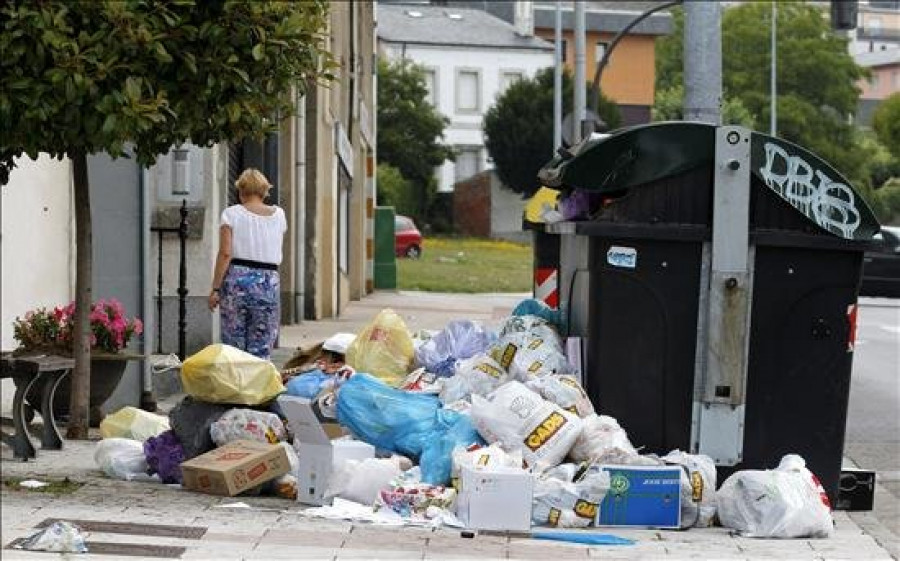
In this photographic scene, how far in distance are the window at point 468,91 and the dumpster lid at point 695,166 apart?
74658mm

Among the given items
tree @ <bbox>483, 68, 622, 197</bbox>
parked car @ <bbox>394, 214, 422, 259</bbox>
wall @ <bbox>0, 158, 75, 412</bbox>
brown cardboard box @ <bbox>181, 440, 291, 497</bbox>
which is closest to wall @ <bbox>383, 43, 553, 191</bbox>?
tree @ <bbox>483, 68, 622, 197</bbox>

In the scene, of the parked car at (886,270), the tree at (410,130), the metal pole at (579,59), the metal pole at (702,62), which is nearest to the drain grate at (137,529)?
the metal pole at (702,62)

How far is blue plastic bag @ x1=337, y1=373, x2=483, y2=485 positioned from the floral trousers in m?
1.89

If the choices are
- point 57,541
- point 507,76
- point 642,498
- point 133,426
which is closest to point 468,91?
point 507,76

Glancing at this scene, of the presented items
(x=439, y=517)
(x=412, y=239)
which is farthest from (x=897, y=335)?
(x=412, y=239)

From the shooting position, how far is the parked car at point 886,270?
31781mm

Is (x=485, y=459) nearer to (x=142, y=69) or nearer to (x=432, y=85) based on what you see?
(x=142, y=69)

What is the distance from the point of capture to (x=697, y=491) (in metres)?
8.21

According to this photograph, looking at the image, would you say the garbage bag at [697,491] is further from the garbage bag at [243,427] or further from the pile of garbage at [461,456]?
the garbage bag at [243,427]

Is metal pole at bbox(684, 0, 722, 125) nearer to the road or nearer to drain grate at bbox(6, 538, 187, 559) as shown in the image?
the road

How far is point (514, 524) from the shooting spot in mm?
7648

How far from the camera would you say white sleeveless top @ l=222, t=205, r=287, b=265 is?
10.8 meters

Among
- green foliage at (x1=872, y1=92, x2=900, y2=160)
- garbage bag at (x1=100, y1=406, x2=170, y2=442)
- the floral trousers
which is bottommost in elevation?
garbage bag at (x1=100, y1=406, x2=170, y2=442)

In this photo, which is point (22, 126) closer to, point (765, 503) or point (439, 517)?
point (439, 517)
